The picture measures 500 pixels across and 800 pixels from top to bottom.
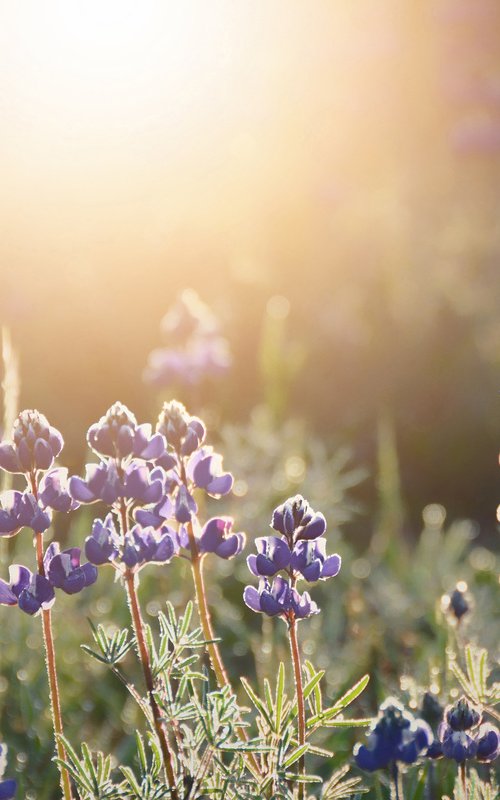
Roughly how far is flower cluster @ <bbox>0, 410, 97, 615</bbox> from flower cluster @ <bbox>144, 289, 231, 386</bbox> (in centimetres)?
207

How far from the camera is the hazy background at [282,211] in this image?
18.2 feet

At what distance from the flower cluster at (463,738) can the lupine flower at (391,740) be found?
0.15 m

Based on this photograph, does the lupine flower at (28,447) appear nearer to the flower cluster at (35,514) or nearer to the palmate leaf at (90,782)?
the flower cluster at (35,514)

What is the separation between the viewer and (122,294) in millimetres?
6027

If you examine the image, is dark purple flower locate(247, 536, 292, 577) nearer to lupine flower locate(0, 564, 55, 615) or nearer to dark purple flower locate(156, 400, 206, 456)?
dark purple flower locate(156, 400, 206, 456)

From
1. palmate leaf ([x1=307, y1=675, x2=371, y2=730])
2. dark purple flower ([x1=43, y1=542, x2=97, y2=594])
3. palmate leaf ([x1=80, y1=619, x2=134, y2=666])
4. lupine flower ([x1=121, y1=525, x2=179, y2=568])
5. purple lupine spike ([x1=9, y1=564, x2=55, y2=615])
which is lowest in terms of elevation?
palmate leaf ([x1=307, y1=675, x2=371, y2=730])

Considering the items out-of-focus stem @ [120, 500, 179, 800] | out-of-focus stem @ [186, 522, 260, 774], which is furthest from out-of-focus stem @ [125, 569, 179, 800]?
out-of-focus stem @ [186, 522, 260, 774]

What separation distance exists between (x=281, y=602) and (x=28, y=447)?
0.43m

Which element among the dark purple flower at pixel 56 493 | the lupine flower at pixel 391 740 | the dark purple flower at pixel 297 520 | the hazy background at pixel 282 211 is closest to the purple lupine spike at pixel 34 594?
the dark purple flower at pixel 56 493

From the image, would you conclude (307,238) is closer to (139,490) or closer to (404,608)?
(404,608)

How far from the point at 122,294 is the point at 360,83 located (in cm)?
289

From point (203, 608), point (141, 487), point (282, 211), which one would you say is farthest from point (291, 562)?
point (282, 211)

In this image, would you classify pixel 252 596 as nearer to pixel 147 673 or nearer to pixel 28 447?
pixel 147 673

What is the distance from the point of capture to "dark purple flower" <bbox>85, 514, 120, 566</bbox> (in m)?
1.28
